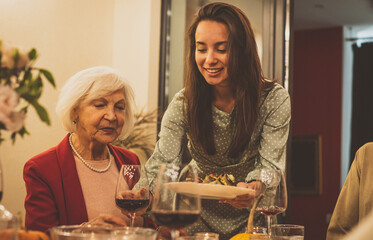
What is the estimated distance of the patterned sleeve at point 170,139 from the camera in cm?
202

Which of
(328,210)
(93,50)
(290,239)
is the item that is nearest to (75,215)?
(290,239)

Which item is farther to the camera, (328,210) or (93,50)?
(328,210)

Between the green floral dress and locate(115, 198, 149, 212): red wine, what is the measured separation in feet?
2.04

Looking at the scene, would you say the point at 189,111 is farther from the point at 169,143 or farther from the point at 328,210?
the point at 328,210

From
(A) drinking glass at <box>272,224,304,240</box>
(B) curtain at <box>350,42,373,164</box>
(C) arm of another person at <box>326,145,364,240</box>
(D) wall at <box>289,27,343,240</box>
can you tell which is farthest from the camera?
(D) wall at <box>289,27,343,240</box>

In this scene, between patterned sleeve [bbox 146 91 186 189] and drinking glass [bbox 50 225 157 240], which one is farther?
patterned sleeve [bbox 146 91 186 189]

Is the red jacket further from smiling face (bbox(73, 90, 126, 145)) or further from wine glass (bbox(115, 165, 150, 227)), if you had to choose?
wine glass (bbox(115, 165, 150, 227))

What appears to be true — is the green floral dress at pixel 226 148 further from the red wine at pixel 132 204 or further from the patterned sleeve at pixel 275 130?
the red wine at pixel 132 204

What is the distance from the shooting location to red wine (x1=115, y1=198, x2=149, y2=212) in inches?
53.2

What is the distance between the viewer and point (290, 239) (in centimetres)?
→ 122

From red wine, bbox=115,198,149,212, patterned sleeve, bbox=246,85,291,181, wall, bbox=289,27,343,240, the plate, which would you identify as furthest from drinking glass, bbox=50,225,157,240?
wall, bbox=289,27,343,240

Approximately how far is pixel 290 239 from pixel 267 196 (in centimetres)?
18

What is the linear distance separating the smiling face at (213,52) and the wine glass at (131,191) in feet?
2.45

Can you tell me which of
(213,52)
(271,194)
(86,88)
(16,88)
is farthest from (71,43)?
(16,88)
